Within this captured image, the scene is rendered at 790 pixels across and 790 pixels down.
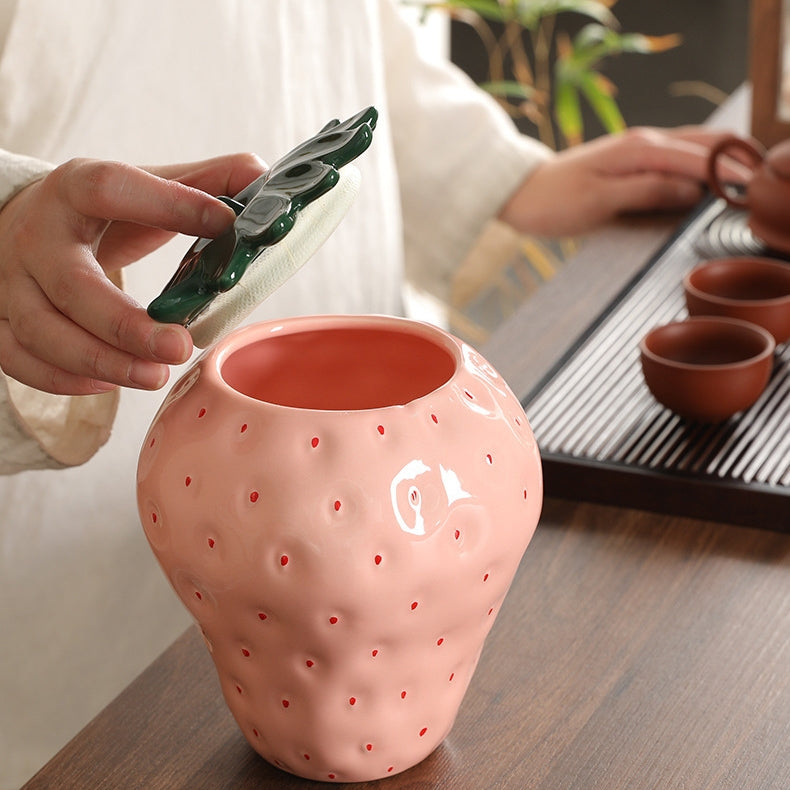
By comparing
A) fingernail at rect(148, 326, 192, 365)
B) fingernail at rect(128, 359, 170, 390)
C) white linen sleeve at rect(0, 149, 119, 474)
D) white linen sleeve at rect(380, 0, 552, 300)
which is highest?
fingernail at rect(148, 326, 192, 365)

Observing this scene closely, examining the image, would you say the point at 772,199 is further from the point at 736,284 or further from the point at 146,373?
the point at 146,373

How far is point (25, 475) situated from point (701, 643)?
0.46 meters

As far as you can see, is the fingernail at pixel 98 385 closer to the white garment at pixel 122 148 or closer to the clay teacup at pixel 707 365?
the white garment at pixel 122 148

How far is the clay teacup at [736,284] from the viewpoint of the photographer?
75cm

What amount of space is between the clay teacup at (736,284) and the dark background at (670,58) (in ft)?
6.72

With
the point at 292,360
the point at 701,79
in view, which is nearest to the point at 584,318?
the point at 292,360

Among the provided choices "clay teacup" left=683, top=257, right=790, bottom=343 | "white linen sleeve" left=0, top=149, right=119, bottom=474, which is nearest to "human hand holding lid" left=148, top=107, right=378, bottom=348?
"white linen sleeve" left=0, top=149, right=119, bottom=474

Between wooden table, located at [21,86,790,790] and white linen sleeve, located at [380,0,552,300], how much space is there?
568 mm

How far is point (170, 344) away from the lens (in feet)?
1.28

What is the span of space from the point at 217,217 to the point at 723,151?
757mm

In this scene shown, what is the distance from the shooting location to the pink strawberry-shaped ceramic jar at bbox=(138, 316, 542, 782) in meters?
0.37

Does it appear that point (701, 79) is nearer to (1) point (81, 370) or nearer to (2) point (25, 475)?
(2) point (25, 475)

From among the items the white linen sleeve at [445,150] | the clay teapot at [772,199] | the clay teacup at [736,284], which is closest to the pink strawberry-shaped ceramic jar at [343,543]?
the clay teacup at [736,284]

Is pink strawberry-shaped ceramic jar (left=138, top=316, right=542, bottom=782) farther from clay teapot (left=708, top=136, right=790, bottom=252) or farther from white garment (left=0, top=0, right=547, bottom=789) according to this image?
clay teapot (left=708, top=136, right=790, bottom=252)
